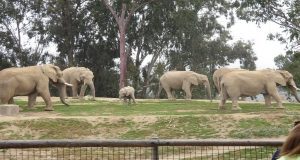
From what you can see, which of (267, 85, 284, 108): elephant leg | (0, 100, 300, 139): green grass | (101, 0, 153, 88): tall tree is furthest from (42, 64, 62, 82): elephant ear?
(101, 0, 153, 88): tall tree

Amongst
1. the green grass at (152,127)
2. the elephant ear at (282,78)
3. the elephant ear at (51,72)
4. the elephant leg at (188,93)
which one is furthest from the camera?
the elephant leg at (188,93)

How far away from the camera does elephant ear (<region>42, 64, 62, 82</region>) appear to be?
2097 centimetres

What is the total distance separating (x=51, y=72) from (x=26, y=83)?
157 centimetres

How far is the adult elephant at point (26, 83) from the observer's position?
19.5m

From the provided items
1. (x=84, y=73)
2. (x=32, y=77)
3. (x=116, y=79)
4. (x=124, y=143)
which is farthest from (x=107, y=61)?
(x=124, y=143)

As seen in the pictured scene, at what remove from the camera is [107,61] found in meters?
43.6

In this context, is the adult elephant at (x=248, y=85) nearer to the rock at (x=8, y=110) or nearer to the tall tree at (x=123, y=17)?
the rock at (x=8, y=110)

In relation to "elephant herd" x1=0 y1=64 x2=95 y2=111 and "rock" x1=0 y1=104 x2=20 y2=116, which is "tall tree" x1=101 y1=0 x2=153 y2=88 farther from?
"rock" x1=0 y1=104 x2=20 y2=116

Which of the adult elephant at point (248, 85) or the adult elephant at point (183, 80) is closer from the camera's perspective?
the adult elephant at point (248, 85)

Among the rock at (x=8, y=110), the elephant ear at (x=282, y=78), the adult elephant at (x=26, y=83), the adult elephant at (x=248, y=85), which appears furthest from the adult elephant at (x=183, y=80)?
the rock at (x=8, y=110)

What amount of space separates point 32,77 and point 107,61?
927 inches

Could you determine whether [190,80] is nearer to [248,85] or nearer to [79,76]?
[79,76]

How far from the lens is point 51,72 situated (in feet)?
69.7

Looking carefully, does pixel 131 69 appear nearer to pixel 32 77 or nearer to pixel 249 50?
pixel 249 50
